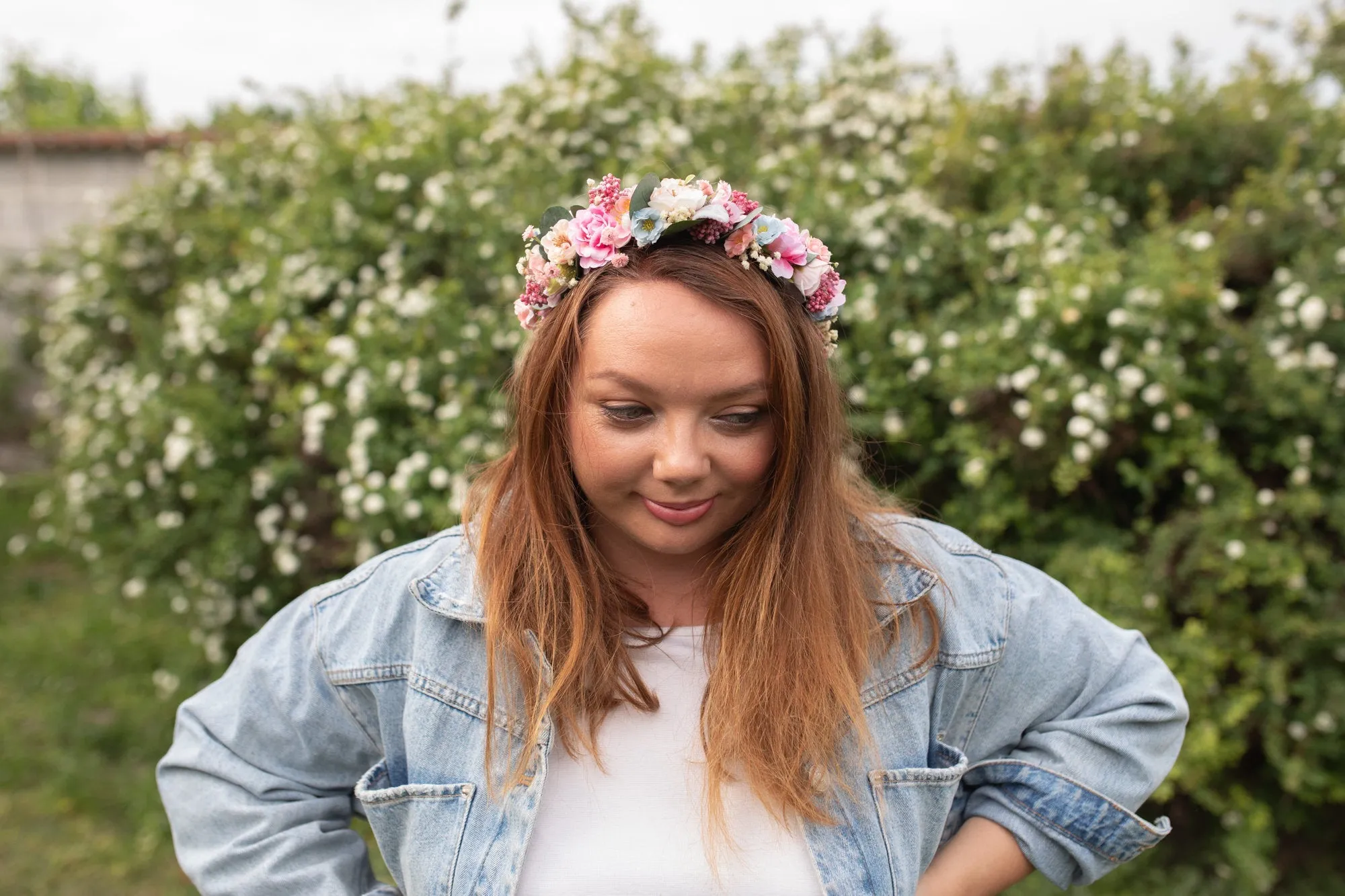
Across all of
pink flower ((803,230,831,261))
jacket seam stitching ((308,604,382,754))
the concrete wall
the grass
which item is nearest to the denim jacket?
jacket seam stitching ((308,604,382,754))

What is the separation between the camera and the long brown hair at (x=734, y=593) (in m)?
1.32

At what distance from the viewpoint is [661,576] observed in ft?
4.89

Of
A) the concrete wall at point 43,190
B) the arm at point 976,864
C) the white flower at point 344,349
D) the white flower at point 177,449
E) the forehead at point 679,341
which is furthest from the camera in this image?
the concrete wall at point 43,190

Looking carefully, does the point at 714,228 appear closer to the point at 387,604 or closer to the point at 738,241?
the point at 738,241

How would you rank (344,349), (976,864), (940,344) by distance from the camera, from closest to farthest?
(976,864)
(940,344)
(344,349)

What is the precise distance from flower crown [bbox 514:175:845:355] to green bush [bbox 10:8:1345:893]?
150 cm

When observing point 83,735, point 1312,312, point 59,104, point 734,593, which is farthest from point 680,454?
point 59,104

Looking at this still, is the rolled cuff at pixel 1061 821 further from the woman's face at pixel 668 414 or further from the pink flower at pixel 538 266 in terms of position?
the pink flower at pixel 538 266

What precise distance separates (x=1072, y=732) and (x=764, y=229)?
0.82m

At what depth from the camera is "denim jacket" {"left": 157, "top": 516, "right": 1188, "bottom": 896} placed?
136cm

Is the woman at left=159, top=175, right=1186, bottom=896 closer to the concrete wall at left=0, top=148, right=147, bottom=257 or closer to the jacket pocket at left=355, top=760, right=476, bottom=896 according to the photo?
the jacket pocket at left=355, top=760, right=476, bottom=896

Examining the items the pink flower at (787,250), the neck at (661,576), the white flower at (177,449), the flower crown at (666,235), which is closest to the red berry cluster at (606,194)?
the flower crown at (666,235)

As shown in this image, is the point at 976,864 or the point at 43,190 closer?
the point at 976,864

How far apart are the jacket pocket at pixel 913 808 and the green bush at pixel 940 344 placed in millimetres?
1325
